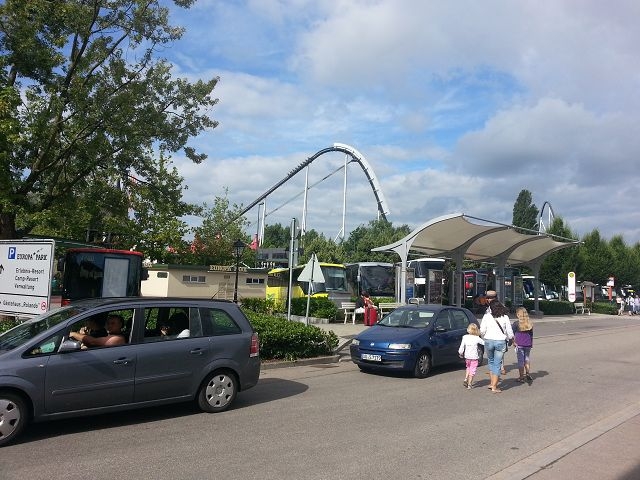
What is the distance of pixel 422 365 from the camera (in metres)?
11.3

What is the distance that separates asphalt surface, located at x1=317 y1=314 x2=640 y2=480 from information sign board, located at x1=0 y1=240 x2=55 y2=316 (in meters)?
9.16

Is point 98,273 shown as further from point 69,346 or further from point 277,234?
point 277,234

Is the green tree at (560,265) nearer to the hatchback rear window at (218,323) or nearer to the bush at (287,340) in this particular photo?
the bush at (287,340)

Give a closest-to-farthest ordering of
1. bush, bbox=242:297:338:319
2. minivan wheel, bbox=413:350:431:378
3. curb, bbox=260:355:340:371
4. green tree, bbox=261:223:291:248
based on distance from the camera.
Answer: minivan wheel, bbox=413:350:431:378 < curb, bbox=260:355:340:371 < bush, bbox=242:297:338:319 < green tree, bbox=261:223:291:248

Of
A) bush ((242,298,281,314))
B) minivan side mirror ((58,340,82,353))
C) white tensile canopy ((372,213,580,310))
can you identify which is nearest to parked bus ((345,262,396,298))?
white tensile canopy ((372,213,580,310))

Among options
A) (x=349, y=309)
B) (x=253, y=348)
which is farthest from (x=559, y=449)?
(x=349, y=309)

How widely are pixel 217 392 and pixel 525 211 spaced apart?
277 ft

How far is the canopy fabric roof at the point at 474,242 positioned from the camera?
80.9 feet

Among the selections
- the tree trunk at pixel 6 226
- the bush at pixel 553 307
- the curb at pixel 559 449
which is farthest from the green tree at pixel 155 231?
the bush at pixel 553 307

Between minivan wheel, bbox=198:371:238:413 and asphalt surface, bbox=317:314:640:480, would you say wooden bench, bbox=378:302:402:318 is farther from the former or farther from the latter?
minivan wheel, bbox=198:371:238:413

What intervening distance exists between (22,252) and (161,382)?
5.98 metres

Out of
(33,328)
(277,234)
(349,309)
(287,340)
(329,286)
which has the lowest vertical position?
(287,340)

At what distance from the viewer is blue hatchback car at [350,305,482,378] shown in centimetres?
1105

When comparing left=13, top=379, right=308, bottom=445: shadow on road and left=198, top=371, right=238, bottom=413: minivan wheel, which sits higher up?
left=198, top=371, right=238, bottom=413: minivan wheel
